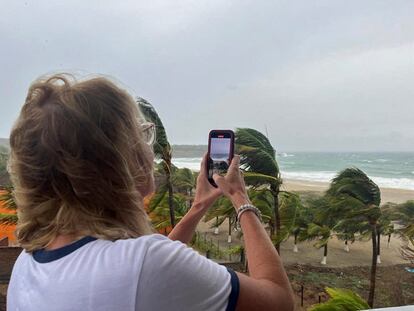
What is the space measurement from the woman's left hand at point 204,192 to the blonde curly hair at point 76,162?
8.3 inches

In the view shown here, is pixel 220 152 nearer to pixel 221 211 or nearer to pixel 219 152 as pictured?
pixel 219 152

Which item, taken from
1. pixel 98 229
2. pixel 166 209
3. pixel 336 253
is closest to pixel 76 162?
pixel 98 229

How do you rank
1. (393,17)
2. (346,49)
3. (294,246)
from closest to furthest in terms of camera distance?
(393,17), (346,49), (294,246)

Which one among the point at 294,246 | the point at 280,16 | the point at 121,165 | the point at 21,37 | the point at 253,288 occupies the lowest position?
the point at 294,246

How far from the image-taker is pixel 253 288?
0.41 meters

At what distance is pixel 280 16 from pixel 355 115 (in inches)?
131

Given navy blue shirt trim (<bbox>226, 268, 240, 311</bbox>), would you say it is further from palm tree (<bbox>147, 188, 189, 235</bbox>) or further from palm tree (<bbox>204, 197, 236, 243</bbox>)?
palm tree (<bbox>147, 188, 189, 235</bbox>)

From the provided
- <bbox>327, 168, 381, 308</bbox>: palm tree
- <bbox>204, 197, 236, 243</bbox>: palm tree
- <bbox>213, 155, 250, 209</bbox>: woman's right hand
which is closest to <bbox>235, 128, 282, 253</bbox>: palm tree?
<bbox>204, 197, 236, 243</bbox>: palm tree

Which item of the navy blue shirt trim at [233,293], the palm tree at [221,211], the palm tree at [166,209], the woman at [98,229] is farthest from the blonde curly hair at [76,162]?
the palm tree at [166,209]

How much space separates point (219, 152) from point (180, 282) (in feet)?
1.17

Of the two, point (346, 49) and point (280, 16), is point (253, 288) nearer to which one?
point (280, 16)

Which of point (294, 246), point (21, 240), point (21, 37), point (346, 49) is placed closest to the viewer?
point (21, 240)

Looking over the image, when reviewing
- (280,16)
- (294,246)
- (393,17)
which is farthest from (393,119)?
(294,246)

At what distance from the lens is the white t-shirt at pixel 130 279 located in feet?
1.18
